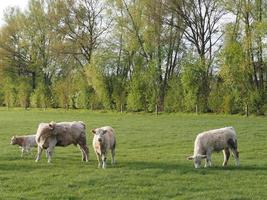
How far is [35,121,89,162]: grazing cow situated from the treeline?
34.0 metres

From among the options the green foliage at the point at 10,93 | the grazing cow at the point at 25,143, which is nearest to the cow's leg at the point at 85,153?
the grazing cow at the point at 25,143

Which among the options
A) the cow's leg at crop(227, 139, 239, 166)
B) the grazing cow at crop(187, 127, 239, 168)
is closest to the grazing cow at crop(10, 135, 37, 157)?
the grazing cow at crop(187, 127, 239, 168)

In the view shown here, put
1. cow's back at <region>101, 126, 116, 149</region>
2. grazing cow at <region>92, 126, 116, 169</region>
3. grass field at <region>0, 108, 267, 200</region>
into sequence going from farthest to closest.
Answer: cow's back at <region>101, 126, 116, 149</region> → grazing cow at <region>92, 126, 116, 169</region> → grass field at <region>0, 108, 267, 200</region>

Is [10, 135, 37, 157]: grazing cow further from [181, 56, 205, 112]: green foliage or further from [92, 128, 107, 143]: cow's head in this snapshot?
[181, 56, 205, 112]: green foliage

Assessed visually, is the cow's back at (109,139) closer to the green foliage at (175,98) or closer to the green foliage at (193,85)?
the green foliage at (193,85)

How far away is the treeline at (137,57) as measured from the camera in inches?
2032

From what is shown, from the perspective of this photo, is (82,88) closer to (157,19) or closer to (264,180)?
(157,19)

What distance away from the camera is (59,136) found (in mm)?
18234

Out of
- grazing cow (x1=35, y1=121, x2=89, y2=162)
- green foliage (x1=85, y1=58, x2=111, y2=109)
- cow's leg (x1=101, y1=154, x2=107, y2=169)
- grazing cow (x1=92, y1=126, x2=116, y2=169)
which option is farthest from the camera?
green foliage (x1=85, y1=58, x2=111, y2=109)

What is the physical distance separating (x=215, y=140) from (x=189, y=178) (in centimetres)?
279

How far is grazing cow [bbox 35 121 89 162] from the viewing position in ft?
59.3

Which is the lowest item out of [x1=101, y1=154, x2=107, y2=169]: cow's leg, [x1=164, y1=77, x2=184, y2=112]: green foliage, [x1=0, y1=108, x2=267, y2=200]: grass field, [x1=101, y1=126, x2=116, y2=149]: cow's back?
[x1=0, y1=108, x2=267, y2=200]: grass field

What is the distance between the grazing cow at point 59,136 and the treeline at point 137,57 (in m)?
34.0

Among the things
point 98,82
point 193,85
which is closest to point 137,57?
point 98,82
